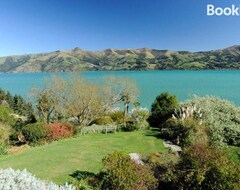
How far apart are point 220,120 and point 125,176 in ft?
41.6

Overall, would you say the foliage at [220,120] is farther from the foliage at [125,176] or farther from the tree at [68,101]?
the tree at [68,101]

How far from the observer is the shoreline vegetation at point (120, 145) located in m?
10.9

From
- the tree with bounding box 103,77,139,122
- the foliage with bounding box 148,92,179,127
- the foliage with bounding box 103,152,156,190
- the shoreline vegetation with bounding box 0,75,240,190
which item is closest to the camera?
the foliage with bounding box 103,152,156,190

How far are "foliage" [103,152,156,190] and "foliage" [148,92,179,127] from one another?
54.0 ft

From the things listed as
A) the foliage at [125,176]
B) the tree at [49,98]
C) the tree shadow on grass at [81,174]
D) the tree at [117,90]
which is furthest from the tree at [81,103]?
the foliage at [125,176]

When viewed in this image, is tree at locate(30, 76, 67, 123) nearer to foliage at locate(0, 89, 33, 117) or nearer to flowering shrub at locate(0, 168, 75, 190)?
foliage at locate(0, 89, 33, 117)

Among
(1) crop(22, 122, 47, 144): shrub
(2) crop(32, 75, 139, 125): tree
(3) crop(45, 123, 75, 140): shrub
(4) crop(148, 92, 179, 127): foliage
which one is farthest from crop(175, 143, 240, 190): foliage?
(2) crop(32, 75, 139, 125): tree

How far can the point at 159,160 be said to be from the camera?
14453 millimetres

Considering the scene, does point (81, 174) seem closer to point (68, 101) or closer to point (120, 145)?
point (120, 145)

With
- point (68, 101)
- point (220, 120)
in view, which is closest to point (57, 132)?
point (220, 120)

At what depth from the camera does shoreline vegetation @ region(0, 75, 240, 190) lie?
431 inches

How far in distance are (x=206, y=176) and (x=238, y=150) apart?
8.71 metres

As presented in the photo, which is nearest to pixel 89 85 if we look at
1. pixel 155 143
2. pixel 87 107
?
pixel 87 107

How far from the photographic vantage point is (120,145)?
1917 cm
